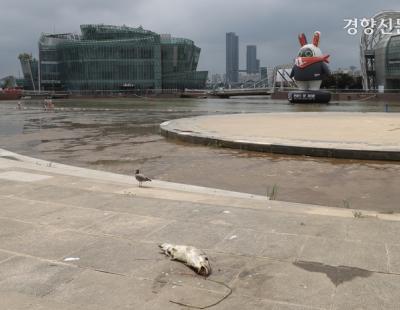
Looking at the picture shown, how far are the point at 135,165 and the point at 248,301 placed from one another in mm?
10214

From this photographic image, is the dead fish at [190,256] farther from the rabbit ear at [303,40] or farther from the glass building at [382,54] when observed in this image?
the glass building at [382,54]

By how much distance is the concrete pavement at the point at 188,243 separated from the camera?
3.88 metres

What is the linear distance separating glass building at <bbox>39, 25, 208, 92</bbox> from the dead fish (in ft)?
478

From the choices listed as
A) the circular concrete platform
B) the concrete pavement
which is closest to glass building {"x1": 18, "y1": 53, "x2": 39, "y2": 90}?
the circular concrete platform

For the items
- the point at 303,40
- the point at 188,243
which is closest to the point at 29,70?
the point at 303,40

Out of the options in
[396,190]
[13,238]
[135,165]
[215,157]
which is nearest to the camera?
[13,238]

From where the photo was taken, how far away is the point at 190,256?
4566 millimetres

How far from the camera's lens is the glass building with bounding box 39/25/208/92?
149000mm

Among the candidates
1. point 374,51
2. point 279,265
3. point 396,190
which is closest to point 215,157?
point 396,190

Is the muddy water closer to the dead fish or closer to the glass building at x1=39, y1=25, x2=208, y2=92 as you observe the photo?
the dead fish

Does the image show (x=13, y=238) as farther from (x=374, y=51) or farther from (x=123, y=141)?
(x=374, y=51)

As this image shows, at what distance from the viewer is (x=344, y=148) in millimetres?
14516

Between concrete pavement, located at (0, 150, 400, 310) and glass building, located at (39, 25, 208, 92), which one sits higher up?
glass building, located at (39, 25, 208, 92)

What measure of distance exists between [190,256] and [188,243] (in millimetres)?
587
